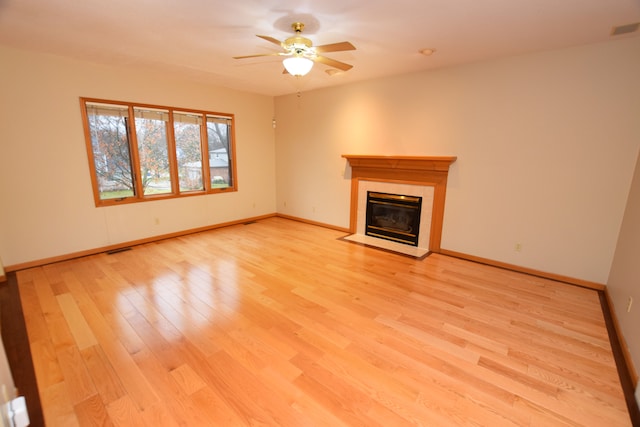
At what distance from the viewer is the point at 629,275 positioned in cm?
248

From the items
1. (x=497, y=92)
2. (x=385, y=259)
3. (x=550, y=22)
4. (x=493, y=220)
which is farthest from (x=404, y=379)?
(x=497, y=92)

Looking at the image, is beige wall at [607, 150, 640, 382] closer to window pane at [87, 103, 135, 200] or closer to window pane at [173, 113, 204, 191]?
window pane at [173, 113, 204, 191]

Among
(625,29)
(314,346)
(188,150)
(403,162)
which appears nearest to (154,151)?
(188,150)

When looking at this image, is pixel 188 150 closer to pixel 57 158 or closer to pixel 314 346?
pixel 57 158

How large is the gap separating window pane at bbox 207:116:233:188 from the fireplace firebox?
9.44 ft

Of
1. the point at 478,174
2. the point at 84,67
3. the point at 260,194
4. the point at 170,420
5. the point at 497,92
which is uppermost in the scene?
the point at 84,67

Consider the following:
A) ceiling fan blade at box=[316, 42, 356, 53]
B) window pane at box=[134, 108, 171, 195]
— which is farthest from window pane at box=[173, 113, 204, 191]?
ceiling fan blade at box=[316, 42, 356, 53]

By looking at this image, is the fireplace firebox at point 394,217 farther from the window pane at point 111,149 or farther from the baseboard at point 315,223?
the window pane at point 111,149

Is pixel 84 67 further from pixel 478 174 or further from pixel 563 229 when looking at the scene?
pixel 563 229

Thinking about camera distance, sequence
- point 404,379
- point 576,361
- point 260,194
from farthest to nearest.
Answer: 1. point 260,194
2. point 576,361
3. point 404,379

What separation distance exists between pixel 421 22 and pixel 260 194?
4621 millimetres

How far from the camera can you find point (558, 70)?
3201mm

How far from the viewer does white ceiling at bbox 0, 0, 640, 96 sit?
2283 millimetres

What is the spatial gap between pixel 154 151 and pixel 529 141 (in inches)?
212
